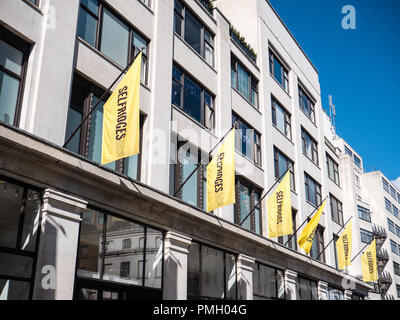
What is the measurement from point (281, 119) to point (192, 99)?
11.1 metres

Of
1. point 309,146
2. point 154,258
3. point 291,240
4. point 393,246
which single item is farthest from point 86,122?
point 393,246

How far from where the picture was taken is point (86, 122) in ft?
49.0

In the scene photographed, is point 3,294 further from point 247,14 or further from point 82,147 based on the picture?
point 247,14

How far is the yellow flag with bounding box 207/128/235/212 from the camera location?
57.0ft

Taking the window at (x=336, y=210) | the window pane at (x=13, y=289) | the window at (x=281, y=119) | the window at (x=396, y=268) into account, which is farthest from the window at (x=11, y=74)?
the window at (x=396, y=268)

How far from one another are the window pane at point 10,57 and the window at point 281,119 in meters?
18.6

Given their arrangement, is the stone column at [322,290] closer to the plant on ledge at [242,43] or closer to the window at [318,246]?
the window at [318,246]

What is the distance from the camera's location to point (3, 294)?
35.8ft

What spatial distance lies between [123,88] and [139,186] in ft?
10.9

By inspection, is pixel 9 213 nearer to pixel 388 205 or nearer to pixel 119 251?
pixel 119 251

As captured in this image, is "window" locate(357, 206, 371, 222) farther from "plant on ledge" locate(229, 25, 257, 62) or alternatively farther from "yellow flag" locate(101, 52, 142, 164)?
"yellow flag" locate(101, 52, 142, 164)

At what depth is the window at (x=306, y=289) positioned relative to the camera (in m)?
26.4

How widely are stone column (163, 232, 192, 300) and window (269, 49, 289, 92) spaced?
662 inches
